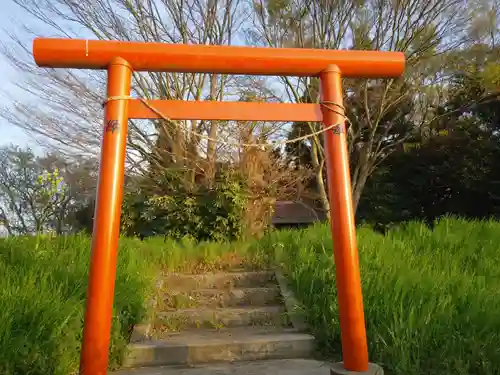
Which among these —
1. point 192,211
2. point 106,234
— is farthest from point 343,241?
point 192,211

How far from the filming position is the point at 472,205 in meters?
13.5

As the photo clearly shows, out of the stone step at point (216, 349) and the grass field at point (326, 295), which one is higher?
the grass field at point (326, 295)

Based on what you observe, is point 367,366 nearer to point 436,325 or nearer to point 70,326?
point 436,325

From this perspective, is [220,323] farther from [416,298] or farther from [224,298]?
[416,298]

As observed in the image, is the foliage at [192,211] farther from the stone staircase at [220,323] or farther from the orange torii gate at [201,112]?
the orange torii gate at [201,112]

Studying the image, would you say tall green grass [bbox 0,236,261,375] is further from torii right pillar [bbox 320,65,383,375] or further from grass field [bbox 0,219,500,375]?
torii right pillar [bbox 320,65,383,375]

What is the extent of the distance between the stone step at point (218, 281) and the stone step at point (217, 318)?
692 mm

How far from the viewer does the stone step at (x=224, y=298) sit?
4695 mm

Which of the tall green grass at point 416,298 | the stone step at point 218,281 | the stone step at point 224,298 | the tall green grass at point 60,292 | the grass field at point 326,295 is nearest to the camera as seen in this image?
the tall green grass at point 60,292

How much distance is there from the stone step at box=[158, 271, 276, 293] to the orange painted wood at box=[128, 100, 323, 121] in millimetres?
2934

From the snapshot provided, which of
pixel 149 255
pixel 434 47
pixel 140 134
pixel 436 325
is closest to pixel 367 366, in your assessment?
pixel 436 325

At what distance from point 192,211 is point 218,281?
2.70 metres

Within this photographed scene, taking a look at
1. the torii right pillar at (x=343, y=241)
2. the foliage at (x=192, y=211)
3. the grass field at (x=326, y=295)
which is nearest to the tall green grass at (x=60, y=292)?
the grass field at (x=326, y=295)

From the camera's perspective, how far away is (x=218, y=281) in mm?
5203
